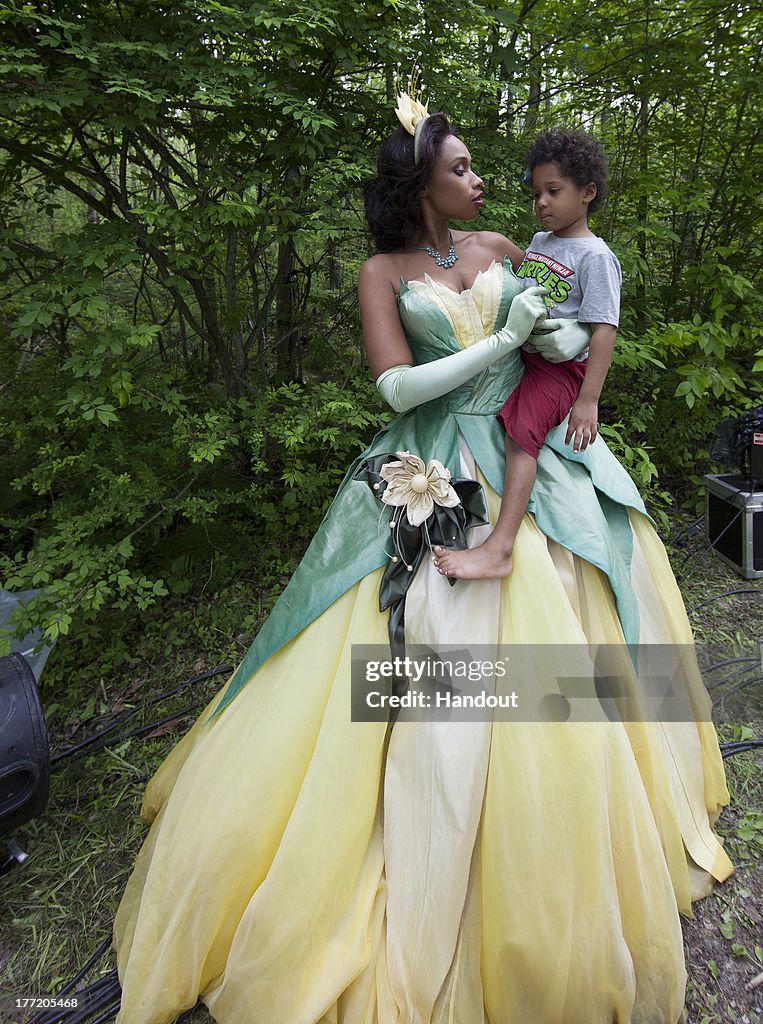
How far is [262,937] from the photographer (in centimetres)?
132

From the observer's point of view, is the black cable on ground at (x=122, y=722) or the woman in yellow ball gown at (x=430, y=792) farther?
the black cable on ground at (x=122, y=722)

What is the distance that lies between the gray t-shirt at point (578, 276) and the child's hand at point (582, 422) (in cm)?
13

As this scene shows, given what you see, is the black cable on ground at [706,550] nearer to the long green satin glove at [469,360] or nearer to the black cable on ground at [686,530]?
the black cable on ground at [686,530]

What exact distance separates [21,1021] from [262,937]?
68 cm

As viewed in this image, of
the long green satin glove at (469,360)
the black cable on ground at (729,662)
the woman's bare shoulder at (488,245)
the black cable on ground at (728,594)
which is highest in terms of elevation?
the woman's bare shoulder at (488,245)

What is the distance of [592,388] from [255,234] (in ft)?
5.44

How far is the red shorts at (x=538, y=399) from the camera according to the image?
4.88ft

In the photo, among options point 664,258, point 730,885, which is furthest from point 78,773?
point 664,258

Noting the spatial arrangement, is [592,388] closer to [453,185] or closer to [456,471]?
[456,471]

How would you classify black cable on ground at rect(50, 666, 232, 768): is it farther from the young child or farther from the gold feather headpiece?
the gold feather headpiece

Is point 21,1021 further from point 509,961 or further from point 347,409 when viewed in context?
point 347,409

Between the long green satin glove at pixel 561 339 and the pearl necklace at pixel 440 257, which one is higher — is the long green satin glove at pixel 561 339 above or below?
below

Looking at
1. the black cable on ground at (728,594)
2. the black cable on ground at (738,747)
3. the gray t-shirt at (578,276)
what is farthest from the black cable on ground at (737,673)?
the gray t-shirt at (578,276)

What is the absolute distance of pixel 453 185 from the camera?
1499mm
